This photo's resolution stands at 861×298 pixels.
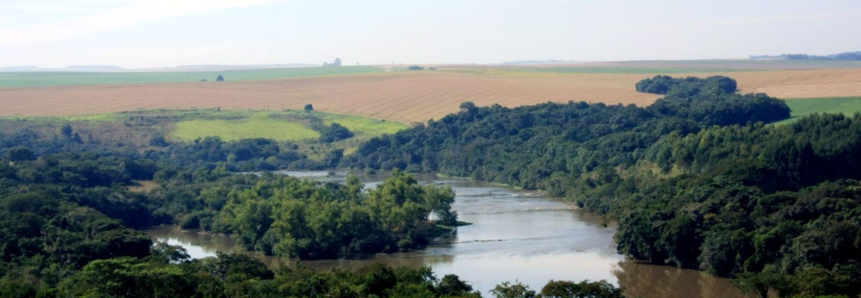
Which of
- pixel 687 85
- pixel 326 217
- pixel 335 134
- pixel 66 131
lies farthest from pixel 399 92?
pixel 326 217

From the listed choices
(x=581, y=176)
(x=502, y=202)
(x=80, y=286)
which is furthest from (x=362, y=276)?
(x=581, y=176)

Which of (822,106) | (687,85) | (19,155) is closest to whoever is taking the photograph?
(19,155)

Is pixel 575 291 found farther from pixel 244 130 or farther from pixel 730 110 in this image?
pixel 244 130

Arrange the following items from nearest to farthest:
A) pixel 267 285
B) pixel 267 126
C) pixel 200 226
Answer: pixel 267 285
pixel 200 226
pixel 267 126

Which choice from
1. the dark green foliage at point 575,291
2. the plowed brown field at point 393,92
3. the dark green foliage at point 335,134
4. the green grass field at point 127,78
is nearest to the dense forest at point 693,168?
the plowed brown field at point 393,92

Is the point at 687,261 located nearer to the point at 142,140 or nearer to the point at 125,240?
the point at 125,240
